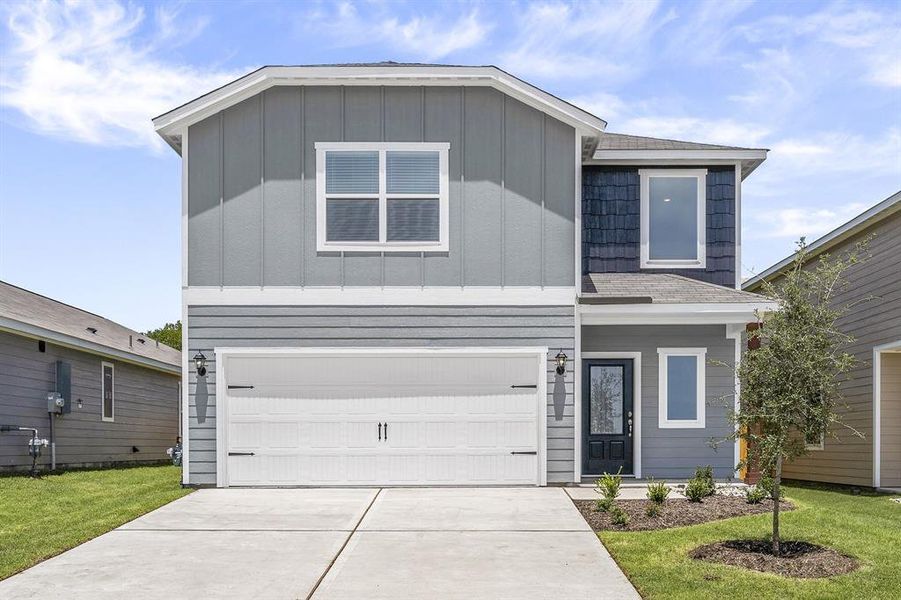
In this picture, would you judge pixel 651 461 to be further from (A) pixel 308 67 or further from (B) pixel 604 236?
(A) pixel 308 67

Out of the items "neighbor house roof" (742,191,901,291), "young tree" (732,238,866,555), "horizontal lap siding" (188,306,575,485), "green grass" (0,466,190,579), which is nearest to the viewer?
"young tree" (732,238,866,555)

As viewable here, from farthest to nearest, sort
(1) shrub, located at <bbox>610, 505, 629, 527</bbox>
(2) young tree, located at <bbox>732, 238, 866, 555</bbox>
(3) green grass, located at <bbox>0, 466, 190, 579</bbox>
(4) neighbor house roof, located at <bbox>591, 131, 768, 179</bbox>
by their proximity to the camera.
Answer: (4) neighbor house roof, located at <bbox>591, 131, 768, 179</bbox>
(1) shrub, located at <bbox>610, 505, 629, 527</bbox>
(3) green grass, located at <bbox>0, 466, 190, 579</bbox>
(2) young tree, located at <bbox>732, 238, 866, 555</bbox>

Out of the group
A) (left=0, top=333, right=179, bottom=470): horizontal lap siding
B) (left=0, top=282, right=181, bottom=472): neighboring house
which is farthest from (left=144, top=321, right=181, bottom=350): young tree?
(left=0, top=333, right=179, bottom=470): horizontal lap siding

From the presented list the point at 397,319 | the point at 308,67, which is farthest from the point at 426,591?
the point at 308,67

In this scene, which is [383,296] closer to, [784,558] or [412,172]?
[412,172]

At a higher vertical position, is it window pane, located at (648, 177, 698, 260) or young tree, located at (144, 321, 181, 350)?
window pane, located at (648, 177, 698, 260)

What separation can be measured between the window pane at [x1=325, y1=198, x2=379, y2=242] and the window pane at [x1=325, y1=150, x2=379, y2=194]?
18 centimetres

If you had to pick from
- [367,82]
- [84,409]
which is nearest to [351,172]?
[367,82]

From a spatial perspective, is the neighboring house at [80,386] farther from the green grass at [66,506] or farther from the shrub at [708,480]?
the shrub at [708,480]

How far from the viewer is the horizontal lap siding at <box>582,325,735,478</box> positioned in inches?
531

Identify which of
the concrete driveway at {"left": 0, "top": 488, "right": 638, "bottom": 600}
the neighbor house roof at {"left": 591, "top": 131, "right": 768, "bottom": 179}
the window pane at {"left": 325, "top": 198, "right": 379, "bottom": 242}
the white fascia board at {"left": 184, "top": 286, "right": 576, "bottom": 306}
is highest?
the neighbor house roof at {"left": 591, "top": 131, "right": 768, "bottom": 179}

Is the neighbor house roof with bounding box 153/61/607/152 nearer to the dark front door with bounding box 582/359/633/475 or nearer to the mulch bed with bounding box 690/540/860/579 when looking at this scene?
the dark front door with bounding box 582/359/633/475

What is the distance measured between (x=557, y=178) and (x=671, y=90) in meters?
2.23

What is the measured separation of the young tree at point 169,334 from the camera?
147ft
